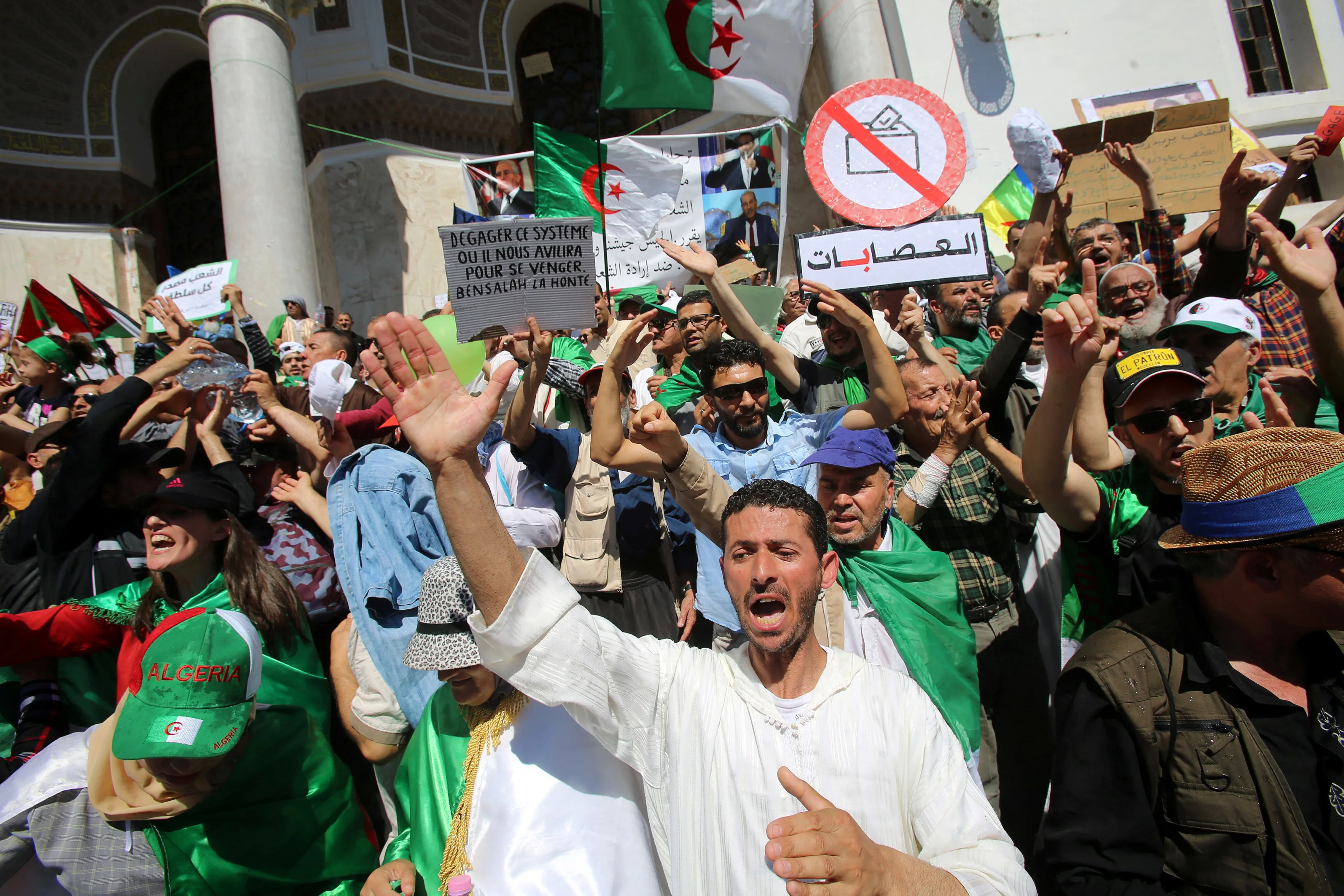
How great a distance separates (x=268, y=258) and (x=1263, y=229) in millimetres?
8519

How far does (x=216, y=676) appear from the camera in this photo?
7.32 ft

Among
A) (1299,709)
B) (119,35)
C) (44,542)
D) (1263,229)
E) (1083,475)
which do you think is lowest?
(1299,709)

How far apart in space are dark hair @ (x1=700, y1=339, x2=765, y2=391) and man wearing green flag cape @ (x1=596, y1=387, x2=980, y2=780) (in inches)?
26.1

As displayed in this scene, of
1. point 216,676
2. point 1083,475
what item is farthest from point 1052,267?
point 216,676

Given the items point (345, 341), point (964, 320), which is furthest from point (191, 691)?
point (964, 320)

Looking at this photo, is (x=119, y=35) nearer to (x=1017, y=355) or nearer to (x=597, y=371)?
(x=597, y=371)

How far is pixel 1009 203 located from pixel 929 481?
272 inches

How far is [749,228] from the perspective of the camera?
766cm

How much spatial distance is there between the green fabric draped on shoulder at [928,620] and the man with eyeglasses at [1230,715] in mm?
781

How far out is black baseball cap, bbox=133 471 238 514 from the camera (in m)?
2.88

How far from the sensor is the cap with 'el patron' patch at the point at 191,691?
213 cm

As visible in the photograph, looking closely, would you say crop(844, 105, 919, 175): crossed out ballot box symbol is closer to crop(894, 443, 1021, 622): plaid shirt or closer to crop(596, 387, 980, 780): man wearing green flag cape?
crop(894, 443, 1021, 622): plaid shirt

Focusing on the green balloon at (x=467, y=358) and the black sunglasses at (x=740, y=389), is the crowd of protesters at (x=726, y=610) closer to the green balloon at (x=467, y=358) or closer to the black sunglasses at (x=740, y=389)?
the black sunglasses at (x=740, y=389)

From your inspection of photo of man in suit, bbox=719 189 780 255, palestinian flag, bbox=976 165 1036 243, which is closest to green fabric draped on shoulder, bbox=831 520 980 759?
photo of man in suit, bbox=719 189 780 255
